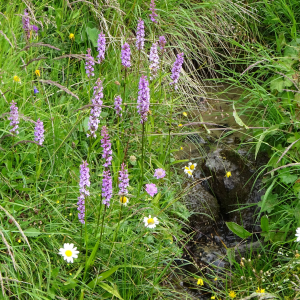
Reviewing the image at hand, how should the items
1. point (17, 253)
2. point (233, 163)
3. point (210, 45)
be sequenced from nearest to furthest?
point (17, 253) < point (233, 163) < point (210, 45)

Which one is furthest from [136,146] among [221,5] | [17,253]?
[221,5]

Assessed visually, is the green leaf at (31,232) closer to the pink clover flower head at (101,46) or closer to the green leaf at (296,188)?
the pink clover flower head at (101,46)

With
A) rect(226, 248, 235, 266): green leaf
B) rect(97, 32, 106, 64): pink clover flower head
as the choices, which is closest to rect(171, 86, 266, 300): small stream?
rect(226, 248, 235, 266): green leaf

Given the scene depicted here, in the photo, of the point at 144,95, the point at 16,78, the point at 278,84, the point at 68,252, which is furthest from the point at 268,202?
the point at 16,78

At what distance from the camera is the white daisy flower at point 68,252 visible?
1896 millimetres

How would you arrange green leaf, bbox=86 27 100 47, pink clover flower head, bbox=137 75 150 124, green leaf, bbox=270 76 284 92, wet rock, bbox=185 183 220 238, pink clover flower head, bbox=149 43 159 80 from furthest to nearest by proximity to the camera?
green leaf, bbox=86 27 100 47, green leaf, bbox=270 76 284 92, wet rock, bbox=185 183 220 238, pink clover flower head, bbox=149 43 159 80, pink clover flower head, bbox=137 75 150 124

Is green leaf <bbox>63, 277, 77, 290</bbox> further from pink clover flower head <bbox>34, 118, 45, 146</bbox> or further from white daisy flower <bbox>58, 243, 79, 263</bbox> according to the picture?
pink clover flower head <bbox>34, 118, 45, 146</bbox>

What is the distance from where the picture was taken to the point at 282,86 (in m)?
3.25

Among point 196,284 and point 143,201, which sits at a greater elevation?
point 143,201

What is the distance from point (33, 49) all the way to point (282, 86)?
6.61ft

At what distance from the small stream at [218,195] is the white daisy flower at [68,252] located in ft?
3.14

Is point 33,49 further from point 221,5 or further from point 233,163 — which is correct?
point 221,5

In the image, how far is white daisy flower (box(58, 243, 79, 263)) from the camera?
1.90 m

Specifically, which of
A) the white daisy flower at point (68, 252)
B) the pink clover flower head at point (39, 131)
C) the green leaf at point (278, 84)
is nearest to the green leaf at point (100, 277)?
the white daisy flower at point (68, 252)
